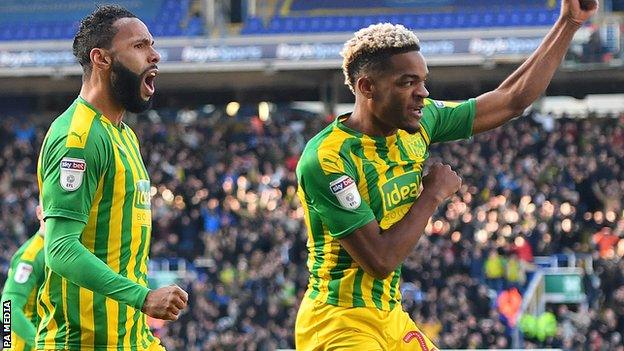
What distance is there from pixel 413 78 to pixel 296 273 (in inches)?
641

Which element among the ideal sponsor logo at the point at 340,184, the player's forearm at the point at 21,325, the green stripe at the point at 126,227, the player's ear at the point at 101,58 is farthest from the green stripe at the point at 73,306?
the player's forearm at the point at 21,325

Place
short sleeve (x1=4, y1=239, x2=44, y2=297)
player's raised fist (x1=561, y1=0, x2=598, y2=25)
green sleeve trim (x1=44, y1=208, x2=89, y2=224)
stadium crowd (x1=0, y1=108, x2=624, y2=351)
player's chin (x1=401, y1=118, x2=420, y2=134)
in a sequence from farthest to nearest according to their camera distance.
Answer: stadium crowd (x1=0, y1=108, x2=624, y2=351)
short sleeve (x1=4, y1=239, x2=44, y2=297)
player's raised fist (x1=561, y1=0, x2=598, y2=25)
player's chin (x1=401, y1=118, x2=420, y2=134)
green sleeve trim (x1=44, y1=208, x2=89, y2=224)

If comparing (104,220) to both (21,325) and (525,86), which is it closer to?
(525,86)

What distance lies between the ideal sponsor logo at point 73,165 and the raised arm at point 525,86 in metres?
1.96

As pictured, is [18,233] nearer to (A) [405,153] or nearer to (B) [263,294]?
(B) [263,294]

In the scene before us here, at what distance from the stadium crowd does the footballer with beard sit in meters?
13.8

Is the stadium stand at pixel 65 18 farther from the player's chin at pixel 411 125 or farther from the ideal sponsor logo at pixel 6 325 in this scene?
the player's chin at pixel 411 125

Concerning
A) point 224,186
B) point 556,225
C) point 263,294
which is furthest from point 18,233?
point 556,225

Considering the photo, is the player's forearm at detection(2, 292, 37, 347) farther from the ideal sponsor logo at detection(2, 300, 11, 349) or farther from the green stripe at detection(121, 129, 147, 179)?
the green stripe at detection(121, 129, 147, 179)

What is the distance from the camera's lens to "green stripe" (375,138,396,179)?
18.9 feet

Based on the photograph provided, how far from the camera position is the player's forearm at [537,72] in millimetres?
6199

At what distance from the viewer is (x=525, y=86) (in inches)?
246

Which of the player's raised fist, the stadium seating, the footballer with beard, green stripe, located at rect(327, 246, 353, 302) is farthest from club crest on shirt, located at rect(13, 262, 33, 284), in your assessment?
the stadium seating

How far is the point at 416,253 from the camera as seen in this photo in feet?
70.6
